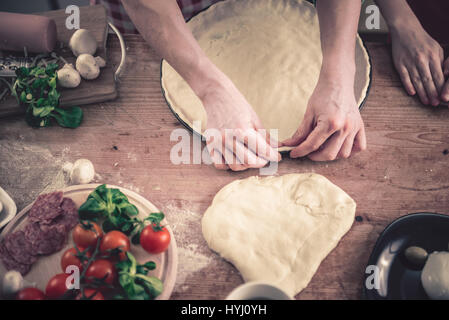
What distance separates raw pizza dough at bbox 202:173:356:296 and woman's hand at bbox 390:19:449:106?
440mm

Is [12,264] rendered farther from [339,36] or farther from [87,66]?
[339,36]

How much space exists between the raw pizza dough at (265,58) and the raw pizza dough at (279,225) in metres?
0.17

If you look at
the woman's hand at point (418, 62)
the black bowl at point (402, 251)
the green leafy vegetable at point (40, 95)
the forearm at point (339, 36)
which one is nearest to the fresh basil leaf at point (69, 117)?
the green leafy vegetable at point (40, 95)

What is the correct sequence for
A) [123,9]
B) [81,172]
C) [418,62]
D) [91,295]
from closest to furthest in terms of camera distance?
[91,295] → [81,172] → [418,62] → [123,9]

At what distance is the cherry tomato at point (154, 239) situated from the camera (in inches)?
32.5

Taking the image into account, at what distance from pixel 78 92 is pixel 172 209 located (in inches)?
18.7

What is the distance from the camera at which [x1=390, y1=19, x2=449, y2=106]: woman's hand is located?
105cm

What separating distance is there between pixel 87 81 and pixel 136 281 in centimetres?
65

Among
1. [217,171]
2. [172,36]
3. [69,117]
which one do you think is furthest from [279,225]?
[69,117]

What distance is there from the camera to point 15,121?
107 cm

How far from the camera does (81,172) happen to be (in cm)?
97

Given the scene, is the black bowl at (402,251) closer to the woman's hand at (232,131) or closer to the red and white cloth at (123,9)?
the woman's hand at (232,131)
